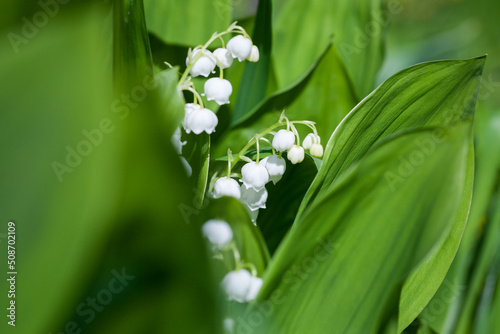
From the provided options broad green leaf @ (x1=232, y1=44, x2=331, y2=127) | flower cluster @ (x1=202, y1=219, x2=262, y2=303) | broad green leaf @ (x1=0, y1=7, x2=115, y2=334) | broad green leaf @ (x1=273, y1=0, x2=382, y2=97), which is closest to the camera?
broad green leaf @ (x1=0, y1=7, x2=115, y2=334)

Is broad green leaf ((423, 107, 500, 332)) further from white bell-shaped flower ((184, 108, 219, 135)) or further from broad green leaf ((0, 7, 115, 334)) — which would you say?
broad green leaf ((0, 7, 115, 334))

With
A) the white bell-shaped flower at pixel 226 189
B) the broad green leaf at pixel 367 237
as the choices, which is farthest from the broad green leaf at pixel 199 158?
the broad green leaf at pixel 367 237

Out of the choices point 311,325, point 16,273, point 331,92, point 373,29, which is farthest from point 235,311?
point 373,29

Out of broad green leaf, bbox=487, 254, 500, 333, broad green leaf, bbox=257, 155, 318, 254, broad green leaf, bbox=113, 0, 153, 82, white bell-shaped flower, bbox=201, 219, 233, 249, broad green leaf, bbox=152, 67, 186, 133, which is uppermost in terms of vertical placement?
broad green leaf, bbox=113, 0, 153, 82

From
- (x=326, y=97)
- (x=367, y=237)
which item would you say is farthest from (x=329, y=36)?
(x=367, y=237)

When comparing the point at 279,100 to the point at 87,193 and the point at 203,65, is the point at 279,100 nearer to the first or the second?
the point at 203,65

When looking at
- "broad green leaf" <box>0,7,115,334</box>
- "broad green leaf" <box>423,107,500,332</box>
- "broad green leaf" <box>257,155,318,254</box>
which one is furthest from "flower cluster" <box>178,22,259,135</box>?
"broad green leaf" <box>423,107,500,332</box>

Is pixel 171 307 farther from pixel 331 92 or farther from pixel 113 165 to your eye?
pixel 331 92
